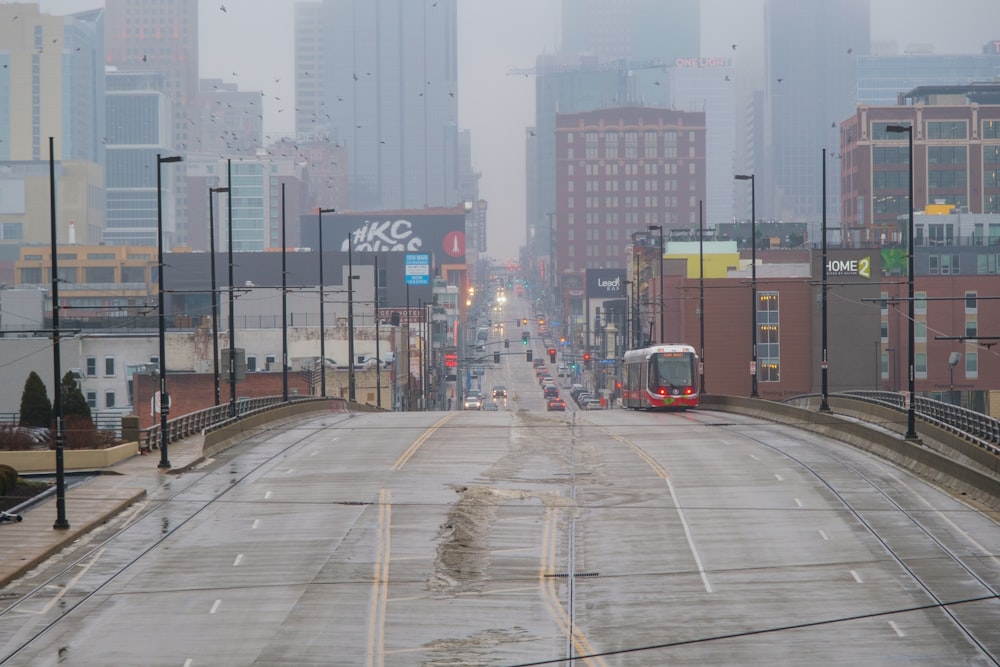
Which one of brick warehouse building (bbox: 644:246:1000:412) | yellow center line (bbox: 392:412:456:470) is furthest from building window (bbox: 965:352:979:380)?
yellow center line (bbox: 392:412:456:470)

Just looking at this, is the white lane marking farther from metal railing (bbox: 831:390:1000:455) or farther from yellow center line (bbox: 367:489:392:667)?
metal railing (bbox: 831:390:1000:455)

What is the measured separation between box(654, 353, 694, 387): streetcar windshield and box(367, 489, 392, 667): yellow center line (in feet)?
119

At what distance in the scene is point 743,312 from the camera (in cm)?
13475

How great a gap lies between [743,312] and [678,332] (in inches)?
651

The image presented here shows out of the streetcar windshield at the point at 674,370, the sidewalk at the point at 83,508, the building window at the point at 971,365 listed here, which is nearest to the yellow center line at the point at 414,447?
the sidewalk at the point at 83,508

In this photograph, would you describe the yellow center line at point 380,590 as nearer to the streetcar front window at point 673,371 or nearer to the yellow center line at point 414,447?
the yellow center line at point 414,447

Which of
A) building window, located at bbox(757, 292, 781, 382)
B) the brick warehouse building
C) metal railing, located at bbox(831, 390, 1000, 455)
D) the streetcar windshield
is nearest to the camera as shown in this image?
metal railing, located at bbox(831, 390, 1000, 455)

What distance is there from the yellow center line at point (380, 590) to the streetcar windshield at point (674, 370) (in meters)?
36.2

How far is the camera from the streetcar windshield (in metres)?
73.8

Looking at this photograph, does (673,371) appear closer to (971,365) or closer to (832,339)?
(832,339)

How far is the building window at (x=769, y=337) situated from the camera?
135 metres

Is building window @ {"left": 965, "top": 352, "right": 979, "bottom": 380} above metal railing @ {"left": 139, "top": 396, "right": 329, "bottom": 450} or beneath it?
beneath

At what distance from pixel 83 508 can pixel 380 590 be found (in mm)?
13174

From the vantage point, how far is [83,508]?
38.7 meters
